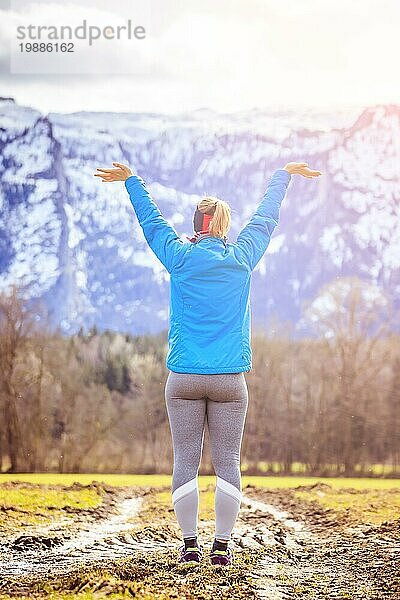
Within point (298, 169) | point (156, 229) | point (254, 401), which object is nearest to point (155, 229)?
point (156, 229)

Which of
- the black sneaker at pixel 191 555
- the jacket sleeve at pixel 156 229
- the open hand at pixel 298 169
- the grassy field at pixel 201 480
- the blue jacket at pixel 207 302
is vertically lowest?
the grassy field at pixel 201 480

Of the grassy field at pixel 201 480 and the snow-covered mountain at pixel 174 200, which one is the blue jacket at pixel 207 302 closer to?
the grassy field at pixel 201 480

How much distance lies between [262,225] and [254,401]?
4215mm

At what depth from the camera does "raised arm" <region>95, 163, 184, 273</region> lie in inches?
118

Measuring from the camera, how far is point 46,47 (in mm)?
6887

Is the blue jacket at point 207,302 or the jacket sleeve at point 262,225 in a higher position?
the jacket sleeve at point 262,225

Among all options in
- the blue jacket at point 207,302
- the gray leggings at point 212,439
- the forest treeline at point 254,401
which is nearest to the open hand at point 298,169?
the blue jacket at point 207,302

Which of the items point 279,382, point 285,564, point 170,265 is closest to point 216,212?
point 170,265

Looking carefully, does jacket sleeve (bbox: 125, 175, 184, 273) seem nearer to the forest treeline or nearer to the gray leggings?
the gray leggings

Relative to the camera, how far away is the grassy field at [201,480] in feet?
22.4

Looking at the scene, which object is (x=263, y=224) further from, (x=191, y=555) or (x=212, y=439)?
(x=191, y=555)

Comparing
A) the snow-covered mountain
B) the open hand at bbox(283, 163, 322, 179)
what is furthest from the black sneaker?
the snow-covered mountain

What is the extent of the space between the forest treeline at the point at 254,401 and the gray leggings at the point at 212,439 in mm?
4184
